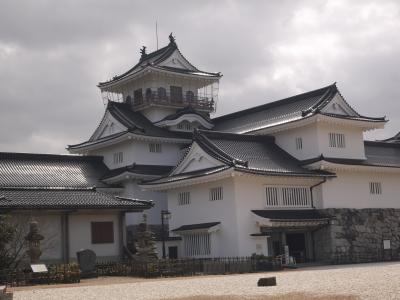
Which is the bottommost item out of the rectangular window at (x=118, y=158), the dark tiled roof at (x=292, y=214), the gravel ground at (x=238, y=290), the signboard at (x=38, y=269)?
the gravel ground at (x=238, y=290)

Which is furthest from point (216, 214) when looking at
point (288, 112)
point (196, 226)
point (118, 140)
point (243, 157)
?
point (118, 140)

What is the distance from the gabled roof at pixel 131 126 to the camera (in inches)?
2057

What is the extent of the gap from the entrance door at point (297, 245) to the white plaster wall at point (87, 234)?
12.3 m

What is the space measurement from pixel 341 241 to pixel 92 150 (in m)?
24.7

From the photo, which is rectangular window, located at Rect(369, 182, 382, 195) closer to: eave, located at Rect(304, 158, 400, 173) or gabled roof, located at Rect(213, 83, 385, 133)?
eave, located at Rect(304, 158, 400, 173)

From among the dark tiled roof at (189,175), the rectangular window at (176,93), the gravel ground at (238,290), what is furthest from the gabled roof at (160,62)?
the gravel ground at (238,290)

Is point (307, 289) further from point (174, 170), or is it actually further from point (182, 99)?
point (182, 99)

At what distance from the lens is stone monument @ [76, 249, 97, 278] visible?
1342 inches

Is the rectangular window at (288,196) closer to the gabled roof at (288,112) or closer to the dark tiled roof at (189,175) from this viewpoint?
the dark tiled roof at (189,175)

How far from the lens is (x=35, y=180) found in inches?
1881

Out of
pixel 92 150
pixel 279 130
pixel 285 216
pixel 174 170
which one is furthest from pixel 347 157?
pixel 92 150

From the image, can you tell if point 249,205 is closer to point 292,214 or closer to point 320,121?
point 292,214

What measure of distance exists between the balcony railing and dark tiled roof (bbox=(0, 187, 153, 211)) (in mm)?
17235

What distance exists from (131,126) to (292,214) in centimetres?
1717
